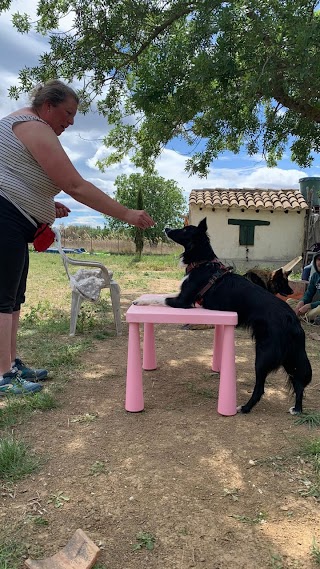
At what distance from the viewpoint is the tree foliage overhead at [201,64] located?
5.02 metres

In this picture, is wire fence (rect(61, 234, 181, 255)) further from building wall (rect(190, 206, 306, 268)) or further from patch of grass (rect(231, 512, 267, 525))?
patch of grass (rect(231, 512, 267, 525))

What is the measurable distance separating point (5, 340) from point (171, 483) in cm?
157

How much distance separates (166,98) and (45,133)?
419 cm

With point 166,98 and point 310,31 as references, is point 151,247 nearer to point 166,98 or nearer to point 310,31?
point 166,98

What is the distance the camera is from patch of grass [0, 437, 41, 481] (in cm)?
206

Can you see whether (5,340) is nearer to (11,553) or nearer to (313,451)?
(11,553)

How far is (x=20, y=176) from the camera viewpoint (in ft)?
8.94

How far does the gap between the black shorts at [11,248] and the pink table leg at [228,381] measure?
153 cm

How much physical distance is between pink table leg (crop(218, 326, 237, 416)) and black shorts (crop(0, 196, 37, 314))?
153 centimetres

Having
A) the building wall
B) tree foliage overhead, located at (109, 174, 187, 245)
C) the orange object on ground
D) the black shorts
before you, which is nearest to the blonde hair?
the black shorts

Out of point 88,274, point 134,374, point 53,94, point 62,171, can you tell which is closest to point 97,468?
point 134,374

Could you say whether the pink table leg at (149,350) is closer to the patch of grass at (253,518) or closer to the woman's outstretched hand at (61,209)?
the woman's outstretched hand at (61,209)

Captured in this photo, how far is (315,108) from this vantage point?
6.07 meters

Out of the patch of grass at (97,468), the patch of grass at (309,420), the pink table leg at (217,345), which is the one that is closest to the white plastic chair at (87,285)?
the pink table leg at (217,345)
